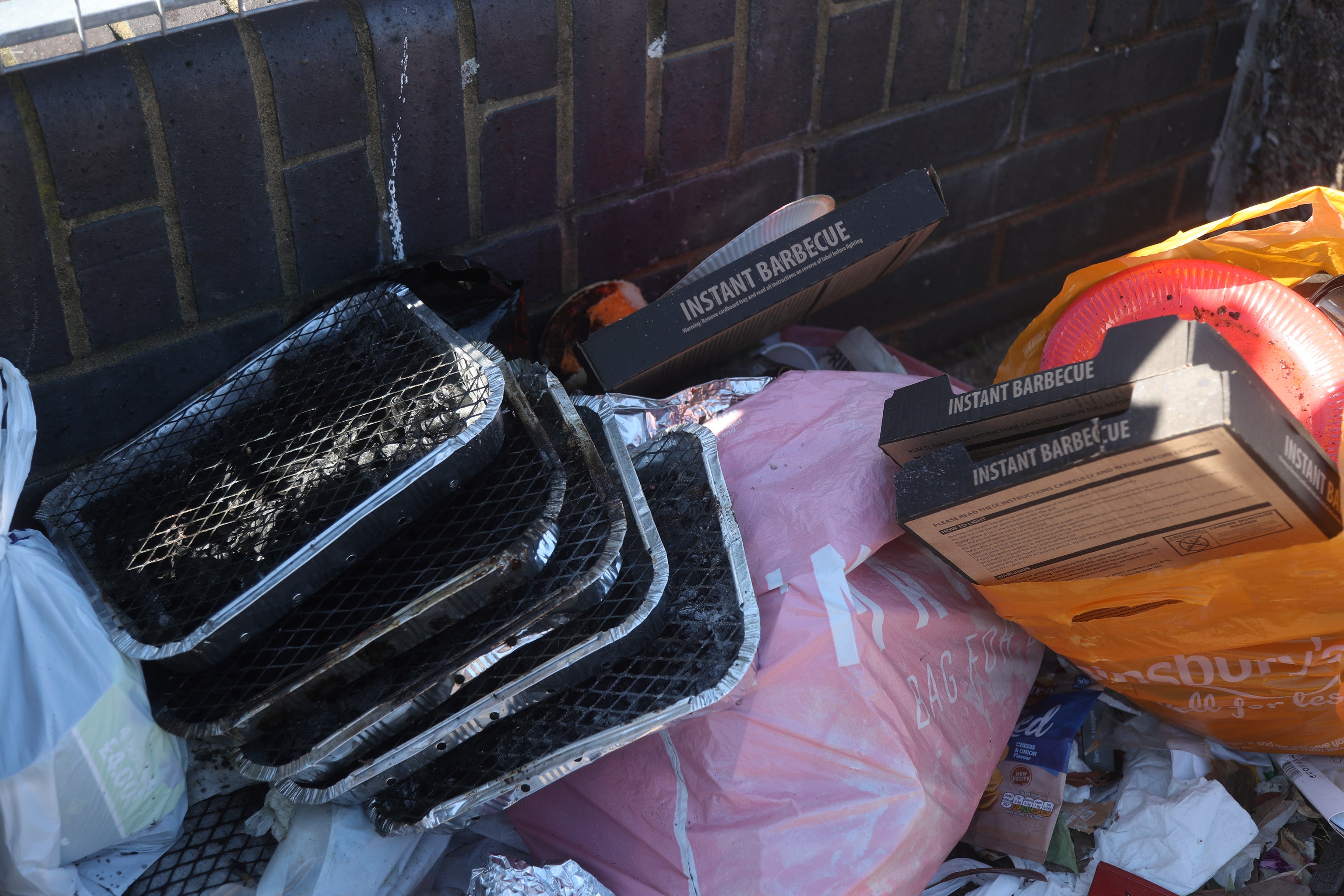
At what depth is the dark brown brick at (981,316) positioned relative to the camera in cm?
216

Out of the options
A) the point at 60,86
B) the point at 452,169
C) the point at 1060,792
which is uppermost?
the point at 60,86

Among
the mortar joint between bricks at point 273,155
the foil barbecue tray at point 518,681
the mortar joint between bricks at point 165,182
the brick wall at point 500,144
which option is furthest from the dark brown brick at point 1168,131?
the mortar joint between bricks at point 165,182

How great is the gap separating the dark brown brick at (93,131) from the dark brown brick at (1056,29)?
1.51 metres

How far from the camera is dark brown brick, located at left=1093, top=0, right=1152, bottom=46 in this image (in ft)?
6.23

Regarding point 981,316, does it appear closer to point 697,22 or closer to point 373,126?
point 697,22

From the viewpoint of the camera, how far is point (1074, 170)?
209 cm

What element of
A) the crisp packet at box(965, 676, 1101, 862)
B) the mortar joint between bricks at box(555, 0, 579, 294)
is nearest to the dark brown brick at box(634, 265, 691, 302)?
the mortar joint between bricks at box(555, 0, 579, 294)

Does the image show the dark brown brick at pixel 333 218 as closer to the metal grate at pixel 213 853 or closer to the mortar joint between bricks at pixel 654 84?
the mortar joint between bricks at pixel 654 84

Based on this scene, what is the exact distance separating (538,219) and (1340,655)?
4.01 feet

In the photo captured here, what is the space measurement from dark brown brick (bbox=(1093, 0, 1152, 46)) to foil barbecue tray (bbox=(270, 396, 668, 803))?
141 cm

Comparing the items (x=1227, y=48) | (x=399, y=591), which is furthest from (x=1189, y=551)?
(x=1227, y=48)

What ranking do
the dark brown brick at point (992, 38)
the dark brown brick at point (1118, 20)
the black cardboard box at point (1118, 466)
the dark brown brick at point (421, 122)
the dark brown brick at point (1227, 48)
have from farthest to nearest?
the dark brown brick at point (1227, 48) < the dark brown brick at point (1118, 20) < the dark brown brick at point (992, 38) < the dark brown brick at point (421, 122) < the black cardboard box at point (1118, 466)

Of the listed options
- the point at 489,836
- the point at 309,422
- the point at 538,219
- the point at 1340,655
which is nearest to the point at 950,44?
the point at 538,219

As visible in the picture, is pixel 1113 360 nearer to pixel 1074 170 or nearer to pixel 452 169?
pixel 452 169
